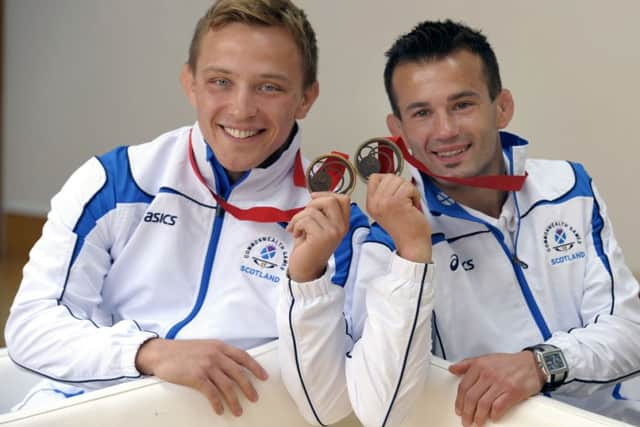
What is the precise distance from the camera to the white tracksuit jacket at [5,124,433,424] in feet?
5.67

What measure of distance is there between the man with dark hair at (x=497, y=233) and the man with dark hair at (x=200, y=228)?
0.24m

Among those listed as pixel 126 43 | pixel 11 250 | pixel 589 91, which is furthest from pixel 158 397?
pixel 11 250

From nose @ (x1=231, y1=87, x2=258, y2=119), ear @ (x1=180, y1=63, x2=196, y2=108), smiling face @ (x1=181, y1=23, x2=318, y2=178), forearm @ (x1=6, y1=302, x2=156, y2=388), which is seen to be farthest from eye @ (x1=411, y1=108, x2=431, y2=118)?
forearm @ (x1=6, y1=302, x2=156, y2=388)

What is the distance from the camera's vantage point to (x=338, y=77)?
3.95 m

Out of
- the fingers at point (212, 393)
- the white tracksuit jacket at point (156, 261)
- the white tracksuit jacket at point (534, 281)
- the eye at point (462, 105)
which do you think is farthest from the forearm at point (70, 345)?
the eye at point (462, 105)

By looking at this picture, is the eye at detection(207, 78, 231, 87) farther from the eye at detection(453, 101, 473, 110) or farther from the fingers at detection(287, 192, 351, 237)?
the eye at detection(453, 101, 473, 110)

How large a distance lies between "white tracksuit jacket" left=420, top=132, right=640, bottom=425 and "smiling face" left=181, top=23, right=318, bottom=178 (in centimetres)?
40

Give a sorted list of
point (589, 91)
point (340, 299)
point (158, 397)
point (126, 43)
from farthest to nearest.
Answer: point (126, 43)
point (589, 91)
point (340, 299)
point (158, 397)

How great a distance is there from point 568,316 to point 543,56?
1.73 metres

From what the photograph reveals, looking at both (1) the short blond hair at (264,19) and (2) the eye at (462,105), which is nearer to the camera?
(1) the short blond hair at (264,19)

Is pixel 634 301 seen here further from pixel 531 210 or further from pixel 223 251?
pixel 223 251

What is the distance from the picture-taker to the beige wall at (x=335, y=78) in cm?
317

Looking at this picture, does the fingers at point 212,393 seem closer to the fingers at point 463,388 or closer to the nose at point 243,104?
the fingers at point 463,388

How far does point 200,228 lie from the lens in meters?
1.92
